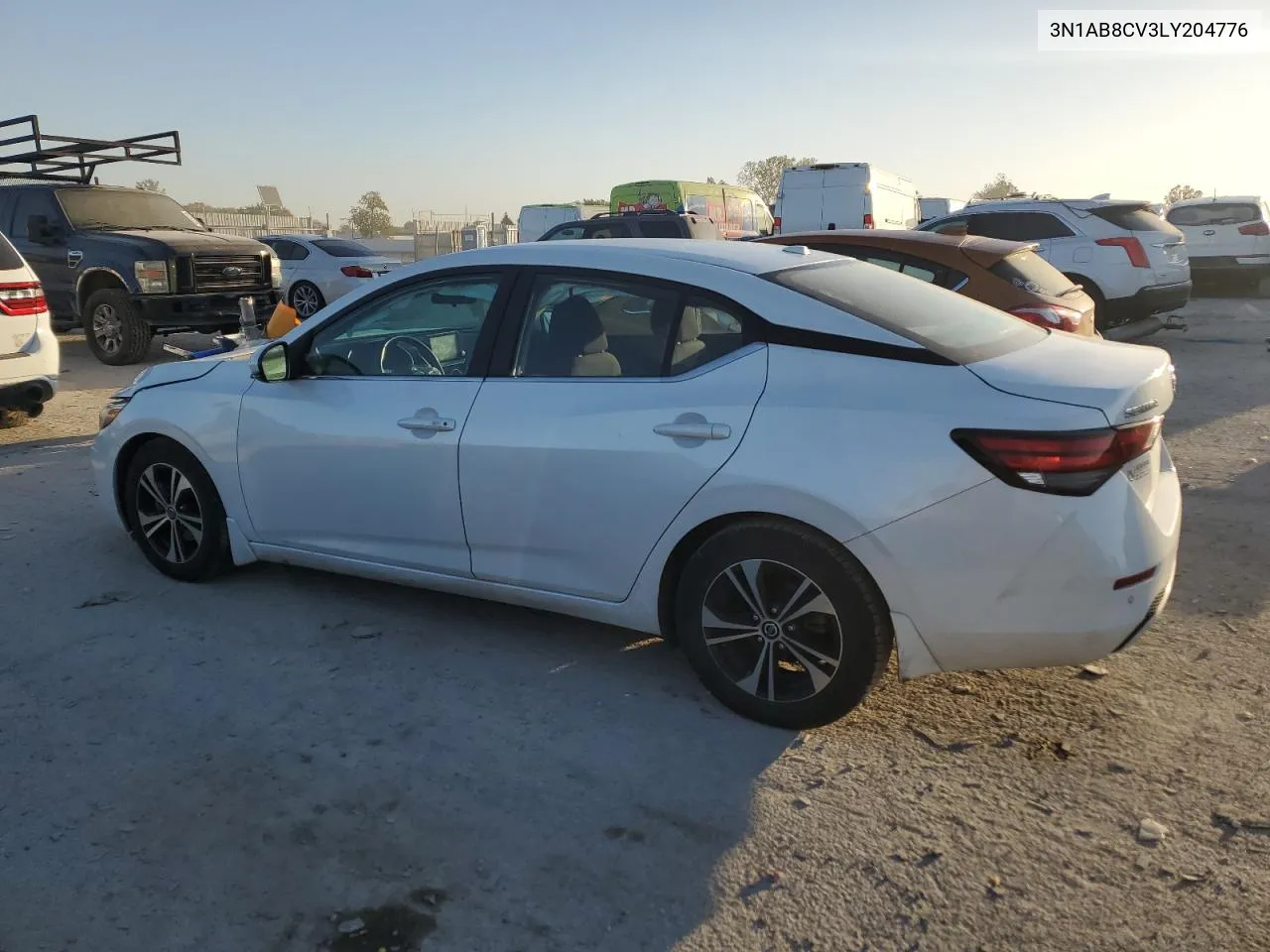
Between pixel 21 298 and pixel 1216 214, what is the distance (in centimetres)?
1858

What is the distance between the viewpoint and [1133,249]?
11.8m

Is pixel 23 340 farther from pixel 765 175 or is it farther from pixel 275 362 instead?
pixel 765 175

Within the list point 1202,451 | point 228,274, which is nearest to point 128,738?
point 1202,451

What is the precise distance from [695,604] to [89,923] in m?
1.93

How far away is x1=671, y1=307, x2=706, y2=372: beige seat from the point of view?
3.54 meters

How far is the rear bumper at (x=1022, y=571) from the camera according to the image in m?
2.98

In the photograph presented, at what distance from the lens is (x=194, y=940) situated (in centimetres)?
250

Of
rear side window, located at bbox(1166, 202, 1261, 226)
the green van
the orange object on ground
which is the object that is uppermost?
the green van

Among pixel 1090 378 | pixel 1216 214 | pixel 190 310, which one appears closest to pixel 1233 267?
pixel 1216 214

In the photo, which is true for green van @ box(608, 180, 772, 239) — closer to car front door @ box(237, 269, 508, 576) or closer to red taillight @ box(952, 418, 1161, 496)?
car front door @ box(237, 269, 508, 576)

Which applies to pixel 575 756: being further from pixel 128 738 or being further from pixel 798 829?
pixel 128 738

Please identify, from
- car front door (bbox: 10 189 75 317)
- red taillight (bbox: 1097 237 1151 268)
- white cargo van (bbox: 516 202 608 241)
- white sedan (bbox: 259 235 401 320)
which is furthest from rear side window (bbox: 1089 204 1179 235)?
white cargo van (bbox: 516 202 608 241)

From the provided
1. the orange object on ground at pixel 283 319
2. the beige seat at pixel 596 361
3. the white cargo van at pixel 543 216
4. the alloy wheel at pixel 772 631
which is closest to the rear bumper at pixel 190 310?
the orange object on ground at pixel 283 319

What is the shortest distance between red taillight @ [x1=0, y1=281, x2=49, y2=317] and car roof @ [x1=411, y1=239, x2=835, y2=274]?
16.5 ft
